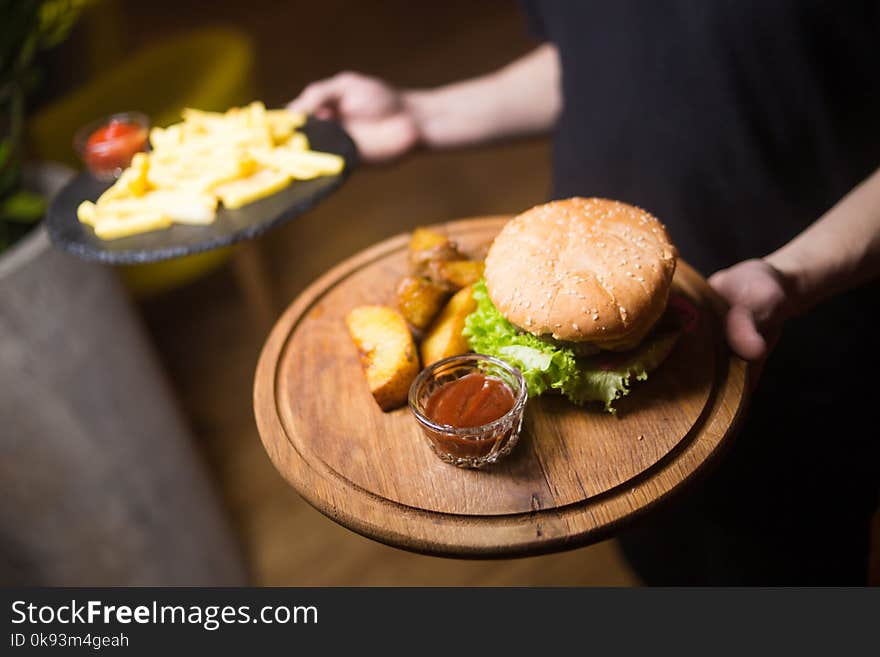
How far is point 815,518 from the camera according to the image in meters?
1.70

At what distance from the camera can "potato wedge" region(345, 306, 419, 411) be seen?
4.28 ft

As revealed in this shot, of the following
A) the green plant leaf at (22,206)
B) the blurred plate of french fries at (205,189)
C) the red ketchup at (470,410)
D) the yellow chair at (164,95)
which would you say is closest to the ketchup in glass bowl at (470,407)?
the red ketchup at (470,410)

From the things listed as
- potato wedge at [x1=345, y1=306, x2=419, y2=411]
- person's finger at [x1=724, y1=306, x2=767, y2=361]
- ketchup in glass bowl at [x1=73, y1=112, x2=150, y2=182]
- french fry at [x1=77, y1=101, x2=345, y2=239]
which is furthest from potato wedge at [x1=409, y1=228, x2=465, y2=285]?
ketchup in glass bowl at [x1=73, y1=112, x2=150, y2=182]

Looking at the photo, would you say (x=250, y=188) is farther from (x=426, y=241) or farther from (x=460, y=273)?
(x=460, y=273)

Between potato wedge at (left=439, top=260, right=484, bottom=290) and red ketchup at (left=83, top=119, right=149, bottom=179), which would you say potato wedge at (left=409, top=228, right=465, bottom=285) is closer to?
potato wedge at (left=439, top=260, right=484, bottom=290)

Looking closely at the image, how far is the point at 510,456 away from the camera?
123cm

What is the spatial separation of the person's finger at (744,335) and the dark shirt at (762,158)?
14.4 inches

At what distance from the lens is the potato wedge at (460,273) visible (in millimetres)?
1440

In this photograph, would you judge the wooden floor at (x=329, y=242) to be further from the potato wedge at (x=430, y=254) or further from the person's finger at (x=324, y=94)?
the potato wedge at (x=430, y=254)

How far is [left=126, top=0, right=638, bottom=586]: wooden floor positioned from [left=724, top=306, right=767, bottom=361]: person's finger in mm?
931

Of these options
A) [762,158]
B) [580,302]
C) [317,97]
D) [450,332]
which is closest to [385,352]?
[450,332]

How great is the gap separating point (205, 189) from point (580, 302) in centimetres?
90
